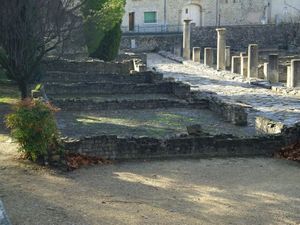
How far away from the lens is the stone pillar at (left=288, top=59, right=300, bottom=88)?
22219mm

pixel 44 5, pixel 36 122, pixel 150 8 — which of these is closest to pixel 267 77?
pixel 44 5

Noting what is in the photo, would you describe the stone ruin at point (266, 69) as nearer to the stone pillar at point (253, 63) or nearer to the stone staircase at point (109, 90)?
the stone pillar at point (253, 63)

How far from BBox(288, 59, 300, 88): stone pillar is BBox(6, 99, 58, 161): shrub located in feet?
47.6

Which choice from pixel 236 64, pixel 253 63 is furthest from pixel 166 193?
pixel 236 64

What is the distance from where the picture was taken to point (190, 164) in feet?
34.2

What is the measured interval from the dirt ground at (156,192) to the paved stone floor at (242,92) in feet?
16.0

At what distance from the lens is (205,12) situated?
173ft

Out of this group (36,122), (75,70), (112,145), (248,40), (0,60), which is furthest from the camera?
(248,40)

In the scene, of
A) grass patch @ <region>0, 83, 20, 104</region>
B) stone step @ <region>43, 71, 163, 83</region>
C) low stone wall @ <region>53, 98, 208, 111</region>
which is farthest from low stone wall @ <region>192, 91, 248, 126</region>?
grass patch @ <region>0, 83, 20, 104</region>

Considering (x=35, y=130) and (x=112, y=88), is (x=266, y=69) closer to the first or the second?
(x=112, y=88)

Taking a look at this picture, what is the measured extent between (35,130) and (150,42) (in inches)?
1377

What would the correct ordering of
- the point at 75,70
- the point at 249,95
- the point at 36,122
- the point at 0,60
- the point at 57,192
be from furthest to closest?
the point at 75,70 → the point at 249,95 → the point at 0,60 → the point at 36,122 → the point at 57,192

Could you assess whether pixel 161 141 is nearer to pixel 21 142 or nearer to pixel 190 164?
pixel 190 164

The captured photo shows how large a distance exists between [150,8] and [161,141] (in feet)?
137
